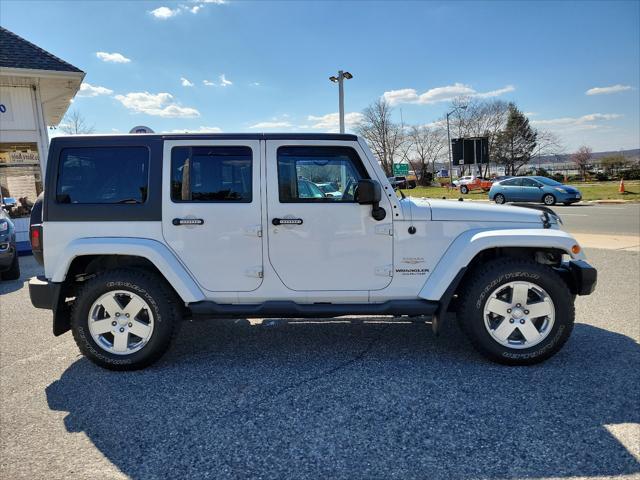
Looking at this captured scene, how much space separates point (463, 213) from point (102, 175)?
9.89 feet

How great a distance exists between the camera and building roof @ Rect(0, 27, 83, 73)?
11023mm

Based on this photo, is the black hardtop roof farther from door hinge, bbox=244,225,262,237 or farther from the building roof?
the building roof

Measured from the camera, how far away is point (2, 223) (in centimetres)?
805

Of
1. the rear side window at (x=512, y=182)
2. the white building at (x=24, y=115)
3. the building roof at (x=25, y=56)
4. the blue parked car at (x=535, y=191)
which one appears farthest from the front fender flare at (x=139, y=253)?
the rear side window at (x=512, y=182)

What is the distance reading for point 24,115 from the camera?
454 inches

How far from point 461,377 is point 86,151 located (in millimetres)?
3554

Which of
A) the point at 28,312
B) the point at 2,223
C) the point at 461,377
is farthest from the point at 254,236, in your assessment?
the point at 2,223

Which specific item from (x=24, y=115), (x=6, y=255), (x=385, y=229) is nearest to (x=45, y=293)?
(x=385, y=229)

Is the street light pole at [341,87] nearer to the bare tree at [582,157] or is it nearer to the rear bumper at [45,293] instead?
the rear bumper at [45,293]

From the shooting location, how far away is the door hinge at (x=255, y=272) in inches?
150

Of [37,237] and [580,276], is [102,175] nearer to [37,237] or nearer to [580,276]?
[37,237]

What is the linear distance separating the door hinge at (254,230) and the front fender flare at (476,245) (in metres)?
1.43

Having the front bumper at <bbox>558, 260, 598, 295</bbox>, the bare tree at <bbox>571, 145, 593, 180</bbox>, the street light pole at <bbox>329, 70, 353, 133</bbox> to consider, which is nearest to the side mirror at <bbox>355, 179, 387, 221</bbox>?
the front bumper at <bbox>558, 260, 598, 295</bbox>

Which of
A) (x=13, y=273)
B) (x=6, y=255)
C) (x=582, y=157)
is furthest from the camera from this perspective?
(x=582, y=157)
